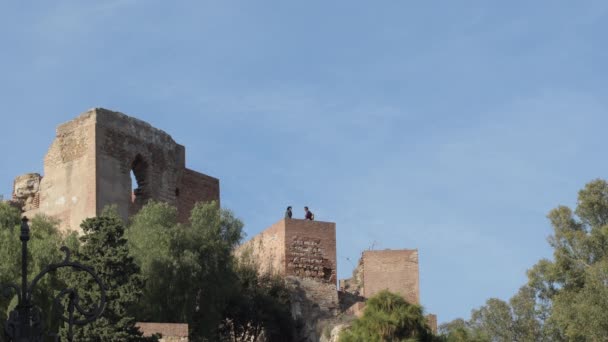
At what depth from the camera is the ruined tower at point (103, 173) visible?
106 feet

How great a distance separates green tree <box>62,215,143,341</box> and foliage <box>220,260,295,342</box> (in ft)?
21.8

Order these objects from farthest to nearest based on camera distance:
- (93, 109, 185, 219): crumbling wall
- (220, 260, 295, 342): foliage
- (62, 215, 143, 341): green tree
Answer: (93, 109, 185, 219): crumbling wall, (220, 260, 295, 342): foliage, (62, 215, 143, 341): green tree

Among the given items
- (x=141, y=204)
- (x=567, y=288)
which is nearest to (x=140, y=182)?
(x=141, y=204)

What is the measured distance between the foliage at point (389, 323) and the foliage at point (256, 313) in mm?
5567

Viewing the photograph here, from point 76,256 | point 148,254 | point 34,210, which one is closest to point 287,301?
point 148,254

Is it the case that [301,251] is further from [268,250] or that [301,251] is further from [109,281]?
[109,281]

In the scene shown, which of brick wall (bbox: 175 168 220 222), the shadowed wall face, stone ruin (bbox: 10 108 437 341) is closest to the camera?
stone ruin (bbox: 10 108 437 341)

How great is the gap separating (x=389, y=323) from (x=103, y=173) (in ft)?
38.2

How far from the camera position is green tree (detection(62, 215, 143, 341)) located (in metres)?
21.1

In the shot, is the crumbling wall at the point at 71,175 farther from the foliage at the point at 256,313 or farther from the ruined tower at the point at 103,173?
the foliage at the point at 256,313

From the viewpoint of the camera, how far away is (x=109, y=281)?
22.0m

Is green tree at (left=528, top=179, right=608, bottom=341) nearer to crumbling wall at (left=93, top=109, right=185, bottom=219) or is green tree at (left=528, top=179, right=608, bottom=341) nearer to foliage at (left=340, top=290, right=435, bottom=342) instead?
foliage at (left=340, top=290, right=435, bottom=342)

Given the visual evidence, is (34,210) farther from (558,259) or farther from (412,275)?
(558,259)

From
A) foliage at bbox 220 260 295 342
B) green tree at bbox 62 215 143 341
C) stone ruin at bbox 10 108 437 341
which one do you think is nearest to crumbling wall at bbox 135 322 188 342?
green tree at bbox 62 215 143 341
